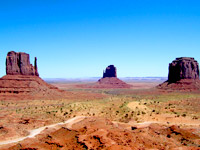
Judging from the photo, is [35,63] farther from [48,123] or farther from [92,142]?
[92,142]

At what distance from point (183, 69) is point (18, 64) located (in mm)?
66311

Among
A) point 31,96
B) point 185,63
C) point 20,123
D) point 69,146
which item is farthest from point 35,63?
point 185,63

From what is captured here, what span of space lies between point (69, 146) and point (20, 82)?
47.4 m

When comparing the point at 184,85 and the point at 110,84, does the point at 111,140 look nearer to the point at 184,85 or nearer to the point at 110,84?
the point at 184,85

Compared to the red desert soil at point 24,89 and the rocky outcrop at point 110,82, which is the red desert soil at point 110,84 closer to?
the rocky outcrop at point 110,82

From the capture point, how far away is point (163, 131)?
1838cm

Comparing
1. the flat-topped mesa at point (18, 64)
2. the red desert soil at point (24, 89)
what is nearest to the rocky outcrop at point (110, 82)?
the red desert soil at point (24, 89)

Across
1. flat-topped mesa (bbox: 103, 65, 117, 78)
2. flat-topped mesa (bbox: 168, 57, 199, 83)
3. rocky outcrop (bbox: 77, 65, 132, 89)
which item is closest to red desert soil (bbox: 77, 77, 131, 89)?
rocky outcrop (bbox: 77, 65, 132, 89)

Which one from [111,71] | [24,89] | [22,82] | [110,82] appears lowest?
[110,82]

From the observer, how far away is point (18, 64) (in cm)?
5881

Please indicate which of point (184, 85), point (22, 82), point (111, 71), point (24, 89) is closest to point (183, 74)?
point (184, 85)

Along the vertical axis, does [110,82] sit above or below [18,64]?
below

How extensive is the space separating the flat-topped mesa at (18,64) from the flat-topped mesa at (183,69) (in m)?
61.3

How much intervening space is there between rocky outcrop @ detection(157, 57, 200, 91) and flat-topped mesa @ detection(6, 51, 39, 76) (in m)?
55.7
